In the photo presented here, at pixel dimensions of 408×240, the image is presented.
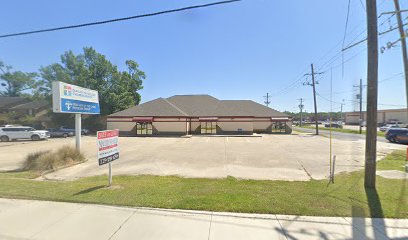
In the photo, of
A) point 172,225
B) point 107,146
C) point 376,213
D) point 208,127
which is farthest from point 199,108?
point 172,225

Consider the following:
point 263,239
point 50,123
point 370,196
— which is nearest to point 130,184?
point 263,239

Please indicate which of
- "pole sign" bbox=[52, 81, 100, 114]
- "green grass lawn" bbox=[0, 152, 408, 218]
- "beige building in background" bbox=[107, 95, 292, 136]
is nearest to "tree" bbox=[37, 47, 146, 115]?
"beige building in background" bbox=[107, 95, 292, 136]

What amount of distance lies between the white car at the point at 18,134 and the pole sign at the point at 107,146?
977 inches

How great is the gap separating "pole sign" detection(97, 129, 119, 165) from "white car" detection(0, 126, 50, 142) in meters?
24.8

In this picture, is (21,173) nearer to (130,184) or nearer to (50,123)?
(130,184)

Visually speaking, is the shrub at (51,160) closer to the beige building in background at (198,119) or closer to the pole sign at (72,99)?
the pole sign at (72,99)

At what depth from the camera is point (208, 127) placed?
1375 inches

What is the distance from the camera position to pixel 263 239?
3.99m

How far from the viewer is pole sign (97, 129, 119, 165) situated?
23.0ft

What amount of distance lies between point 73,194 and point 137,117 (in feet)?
88.3

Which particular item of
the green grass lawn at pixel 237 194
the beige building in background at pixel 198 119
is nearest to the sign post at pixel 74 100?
the green grass lawn at pixel 237 194

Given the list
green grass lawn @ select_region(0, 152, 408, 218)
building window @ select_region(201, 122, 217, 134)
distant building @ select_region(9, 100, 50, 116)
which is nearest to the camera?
green grass lawn @ select_region(0, 152, 408, 218)

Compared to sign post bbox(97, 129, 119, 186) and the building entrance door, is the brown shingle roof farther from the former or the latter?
sign post bbox(97, 129, 119, 186)

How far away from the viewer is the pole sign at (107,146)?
23.0 feet
